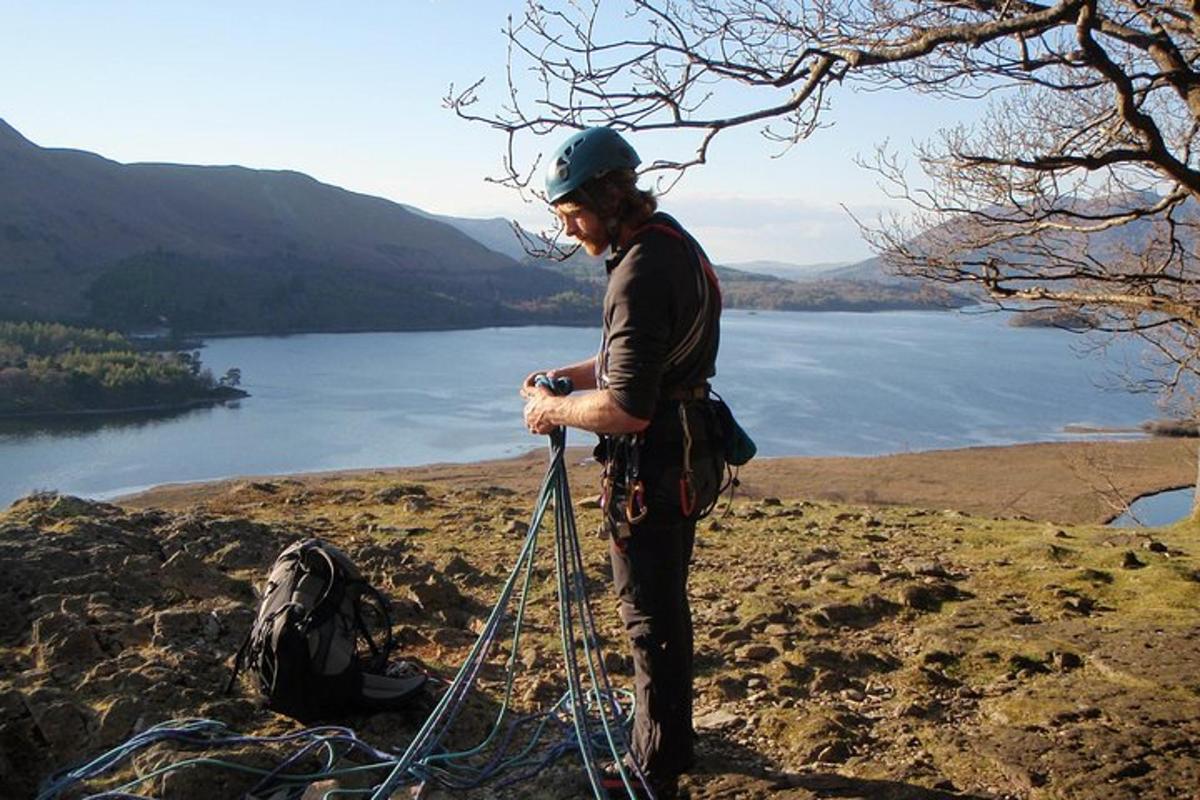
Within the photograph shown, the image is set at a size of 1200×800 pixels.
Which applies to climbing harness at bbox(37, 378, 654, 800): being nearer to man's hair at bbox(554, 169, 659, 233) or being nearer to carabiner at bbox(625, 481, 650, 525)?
carabiner at bbox(625, 481, 650, 525)

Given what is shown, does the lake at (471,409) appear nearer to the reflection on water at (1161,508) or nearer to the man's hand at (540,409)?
the reflection on water at (1161,508)

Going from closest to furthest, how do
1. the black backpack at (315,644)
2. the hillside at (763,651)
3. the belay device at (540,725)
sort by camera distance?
1. the belay device at (540,725)
2. the hillside at (763,651)
3. the black backpack at (315,644)

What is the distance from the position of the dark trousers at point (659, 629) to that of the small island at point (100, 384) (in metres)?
50.5

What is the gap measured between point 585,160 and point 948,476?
93.2ft

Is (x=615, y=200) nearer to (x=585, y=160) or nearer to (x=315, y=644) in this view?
(x=585, y=160)

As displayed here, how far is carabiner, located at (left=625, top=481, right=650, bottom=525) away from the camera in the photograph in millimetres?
2645

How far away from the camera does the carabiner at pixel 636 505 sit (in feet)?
8.68

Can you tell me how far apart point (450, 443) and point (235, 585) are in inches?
1200

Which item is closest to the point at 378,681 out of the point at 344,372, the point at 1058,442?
the point at 1058,442

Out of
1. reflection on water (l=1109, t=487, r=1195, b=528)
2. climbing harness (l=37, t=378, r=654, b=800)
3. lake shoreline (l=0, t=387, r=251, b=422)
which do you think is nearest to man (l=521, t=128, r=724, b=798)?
climbing harness (l=37, t=378, r=654, b=800)

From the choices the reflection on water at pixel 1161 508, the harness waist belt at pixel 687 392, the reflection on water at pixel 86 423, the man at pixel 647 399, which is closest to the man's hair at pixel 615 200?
the man at pixel 647 399

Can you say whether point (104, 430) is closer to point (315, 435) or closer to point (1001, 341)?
point (315, 435)

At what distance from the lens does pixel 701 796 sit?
300cm

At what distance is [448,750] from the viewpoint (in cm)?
347
